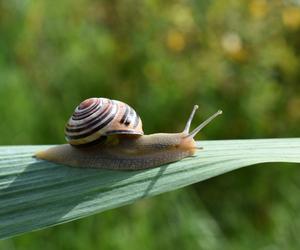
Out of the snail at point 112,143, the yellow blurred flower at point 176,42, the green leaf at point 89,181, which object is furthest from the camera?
the yellow blurred flower at point 176,42

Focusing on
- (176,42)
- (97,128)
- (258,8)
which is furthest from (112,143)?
(258,8)

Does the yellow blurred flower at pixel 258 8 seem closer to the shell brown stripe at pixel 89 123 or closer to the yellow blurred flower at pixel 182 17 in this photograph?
the yellow blurred flower at pixel 182 17

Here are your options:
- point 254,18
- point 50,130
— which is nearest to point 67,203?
point 50,130

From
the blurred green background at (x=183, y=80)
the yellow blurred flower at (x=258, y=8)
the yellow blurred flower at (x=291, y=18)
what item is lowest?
the blurred green background at (x=183, y=80)

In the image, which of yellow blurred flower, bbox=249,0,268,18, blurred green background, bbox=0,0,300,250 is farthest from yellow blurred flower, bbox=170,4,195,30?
yellow blurred flower, bbox=249,0,268,18

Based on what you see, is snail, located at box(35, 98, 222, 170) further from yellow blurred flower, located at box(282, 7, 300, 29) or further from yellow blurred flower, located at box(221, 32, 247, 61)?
yellow blurred flower, located at box(282, 7, 300, 29)

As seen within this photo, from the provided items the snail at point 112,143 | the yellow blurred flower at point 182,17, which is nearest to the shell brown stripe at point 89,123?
the snail at point 112,143

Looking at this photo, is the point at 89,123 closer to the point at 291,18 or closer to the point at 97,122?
the point at 97,122

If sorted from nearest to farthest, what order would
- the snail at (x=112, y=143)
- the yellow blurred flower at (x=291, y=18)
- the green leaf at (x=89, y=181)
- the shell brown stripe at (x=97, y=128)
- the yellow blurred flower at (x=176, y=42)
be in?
1. the green leaf at (x=89, y=181)
2. the snail at (x=112, y=143)
3. the shell brown stripe at (x=97, y=128)
4. the yellow blurred flower at (x=291, y=18)
5. the yellow blurred flower at (x=176, y=42)
